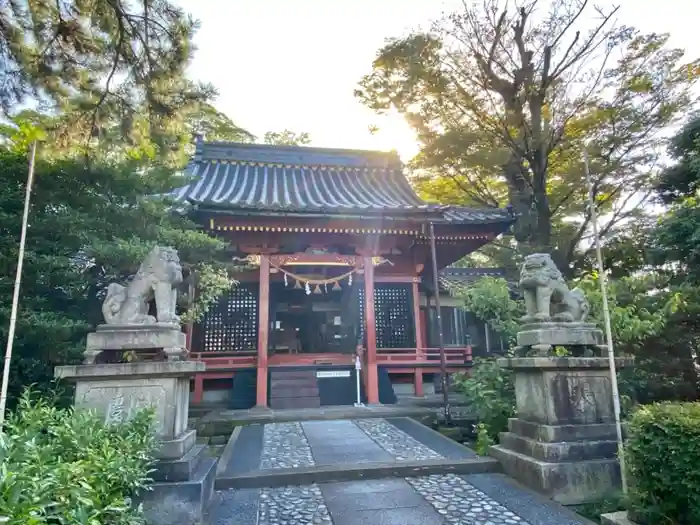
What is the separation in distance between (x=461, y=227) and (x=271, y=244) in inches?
186

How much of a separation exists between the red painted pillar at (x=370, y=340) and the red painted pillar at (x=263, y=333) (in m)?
2.27

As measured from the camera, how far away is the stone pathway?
343 cm

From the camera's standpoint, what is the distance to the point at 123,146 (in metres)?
4.70

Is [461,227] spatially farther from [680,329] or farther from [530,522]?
[530,522]

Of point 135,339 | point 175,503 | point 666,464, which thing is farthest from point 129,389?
point 666,464

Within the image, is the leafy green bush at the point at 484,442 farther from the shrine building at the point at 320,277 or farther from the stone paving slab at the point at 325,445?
the shrine building at the point at 320,277

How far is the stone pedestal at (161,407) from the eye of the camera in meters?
3.24

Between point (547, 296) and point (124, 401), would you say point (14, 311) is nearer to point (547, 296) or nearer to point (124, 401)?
point (124, 401)

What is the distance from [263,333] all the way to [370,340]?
2.41m

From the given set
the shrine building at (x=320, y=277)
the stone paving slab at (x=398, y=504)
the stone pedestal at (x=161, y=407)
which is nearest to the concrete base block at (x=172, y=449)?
the stone pedestal at (x=161, y=407)

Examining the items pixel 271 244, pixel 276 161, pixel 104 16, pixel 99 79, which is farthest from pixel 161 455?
pixel 276 161

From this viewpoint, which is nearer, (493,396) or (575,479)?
(575,479)

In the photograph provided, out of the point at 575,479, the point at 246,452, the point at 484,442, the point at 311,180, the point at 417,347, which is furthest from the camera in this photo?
the point at 311,180

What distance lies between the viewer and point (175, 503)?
3.23 metres
